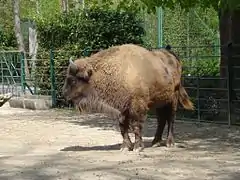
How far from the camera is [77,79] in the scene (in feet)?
30.7

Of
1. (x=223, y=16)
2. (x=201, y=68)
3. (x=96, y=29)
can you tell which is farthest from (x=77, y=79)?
(x=96, y=29)

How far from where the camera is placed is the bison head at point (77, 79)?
9.30 metres

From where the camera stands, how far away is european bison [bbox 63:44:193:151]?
917 centimetres

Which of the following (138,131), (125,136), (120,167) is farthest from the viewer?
(125,136)

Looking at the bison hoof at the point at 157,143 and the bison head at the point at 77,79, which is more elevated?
the bison head at the point at 77,79

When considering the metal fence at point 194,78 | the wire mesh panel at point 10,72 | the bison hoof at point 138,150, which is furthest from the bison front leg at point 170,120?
the wire mesh panel at point 10,72

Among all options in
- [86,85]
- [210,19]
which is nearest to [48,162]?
[86,85]

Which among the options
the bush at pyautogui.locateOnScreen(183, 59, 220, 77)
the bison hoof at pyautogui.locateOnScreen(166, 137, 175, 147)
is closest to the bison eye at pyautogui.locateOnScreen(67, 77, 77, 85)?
the bison hoof at pyautogui.locateOnScreen(166, 137, 175, 147)

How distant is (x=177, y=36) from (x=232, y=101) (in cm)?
791

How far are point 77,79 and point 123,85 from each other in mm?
742

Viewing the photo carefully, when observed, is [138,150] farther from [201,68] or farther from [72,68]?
[201,68]

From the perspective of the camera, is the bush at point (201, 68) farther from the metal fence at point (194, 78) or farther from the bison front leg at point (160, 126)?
the bison front leg at point (160, 126)

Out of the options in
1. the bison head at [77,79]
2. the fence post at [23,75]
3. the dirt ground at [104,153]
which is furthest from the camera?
the fence post at [23,75]

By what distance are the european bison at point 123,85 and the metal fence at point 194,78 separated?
3.86 metres
